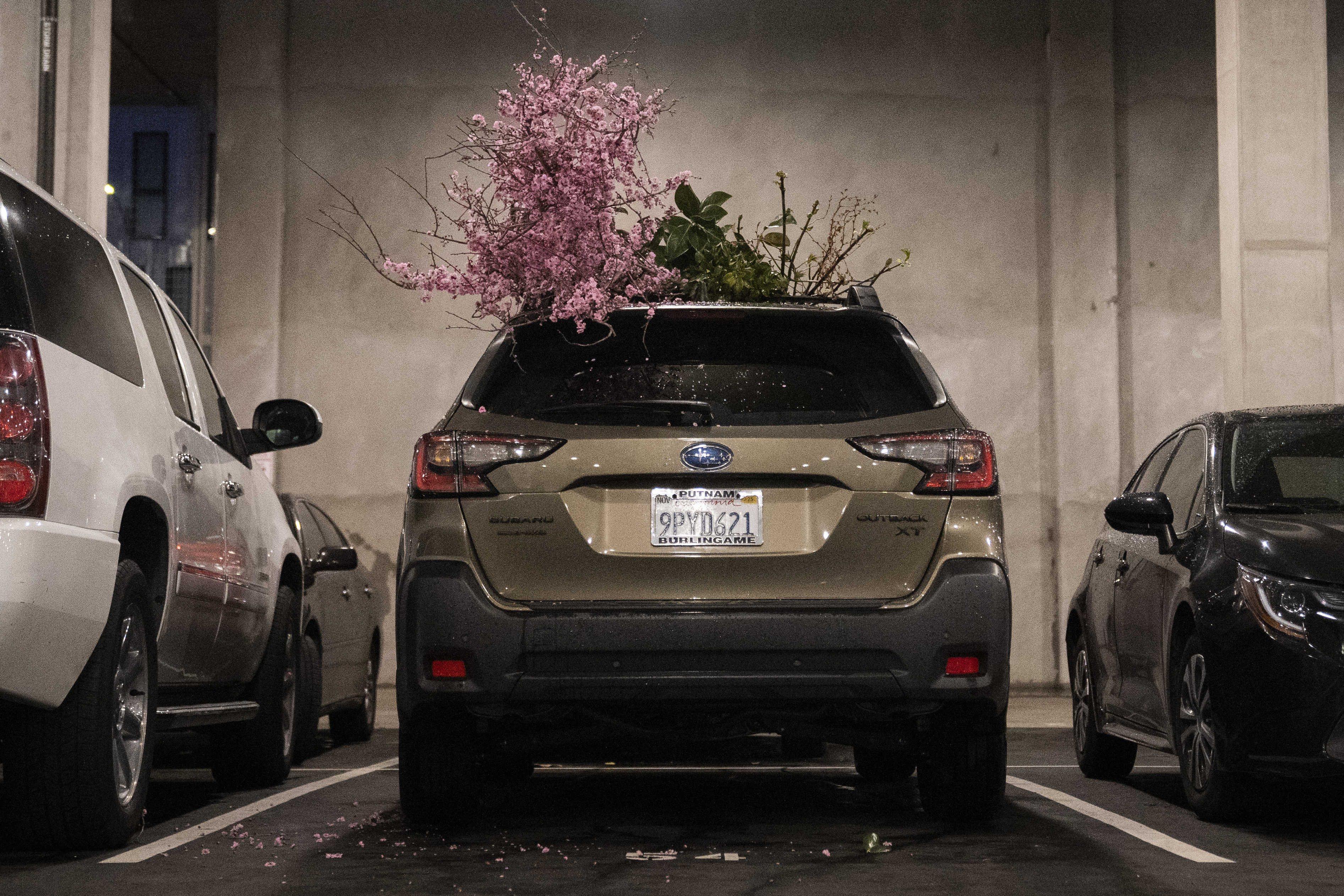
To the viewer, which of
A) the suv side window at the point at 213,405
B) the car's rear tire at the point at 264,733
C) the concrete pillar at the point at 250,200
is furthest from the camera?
the concrete pillar at the point at 250,200

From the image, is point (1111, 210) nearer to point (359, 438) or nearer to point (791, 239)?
point (791, 239)

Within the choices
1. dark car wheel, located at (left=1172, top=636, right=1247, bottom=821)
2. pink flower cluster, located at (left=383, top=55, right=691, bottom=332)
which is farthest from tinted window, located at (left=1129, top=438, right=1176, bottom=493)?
pink flower cluster, located at (left=383, top=55, right=691, bottom=332)

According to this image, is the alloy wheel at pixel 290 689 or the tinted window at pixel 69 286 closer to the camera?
the tinted window at pixel 69 286

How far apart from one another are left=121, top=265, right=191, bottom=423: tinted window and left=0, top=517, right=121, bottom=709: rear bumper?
135 centimetres

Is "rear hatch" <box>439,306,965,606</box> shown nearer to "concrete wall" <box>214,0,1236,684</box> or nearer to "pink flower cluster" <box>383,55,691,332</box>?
"pink flower cluster" <box>383,55,691,332</box>

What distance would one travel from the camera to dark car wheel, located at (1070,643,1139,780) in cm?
738

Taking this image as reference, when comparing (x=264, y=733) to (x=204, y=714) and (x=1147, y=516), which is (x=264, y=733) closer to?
(x=204, y=714)

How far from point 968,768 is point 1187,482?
1.93m

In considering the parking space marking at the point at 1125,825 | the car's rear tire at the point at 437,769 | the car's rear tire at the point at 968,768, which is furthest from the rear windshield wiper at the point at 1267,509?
the car's rear tire at the point at 437,769

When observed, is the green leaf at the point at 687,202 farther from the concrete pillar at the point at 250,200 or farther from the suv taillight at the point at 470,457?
the concrete pillar at the point at 250,200

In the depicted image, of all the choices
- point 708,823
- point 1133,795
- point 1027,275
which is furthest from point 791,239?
point 708,823

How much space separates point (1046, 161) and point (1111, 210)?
78 cm

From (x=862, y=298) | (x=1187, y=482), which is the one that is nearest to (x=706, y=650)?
(x=862, y=298)

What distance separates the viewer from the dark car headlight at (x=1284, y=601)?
517 centimetres
